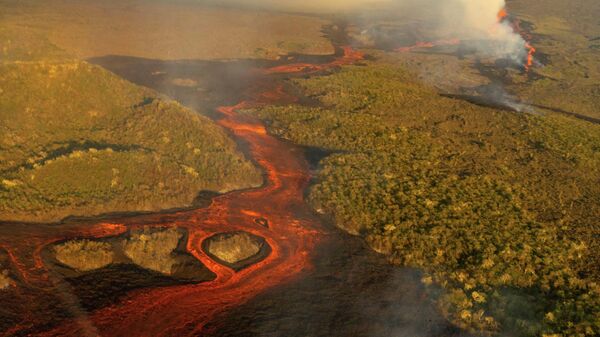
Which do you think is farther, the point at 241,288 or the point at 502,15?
the point at 502,15

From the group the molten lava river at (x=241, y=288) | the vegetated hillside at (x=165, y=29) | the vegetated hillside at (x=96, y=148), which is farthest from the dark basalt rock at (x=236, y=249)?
the vegetated hillside at (x=165, y=29)

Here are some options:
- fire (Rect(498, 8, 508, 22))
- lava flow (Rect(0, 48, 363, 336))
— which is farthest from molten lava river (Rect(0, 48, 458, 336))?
fire (Rect(498, 8, 508, 22))

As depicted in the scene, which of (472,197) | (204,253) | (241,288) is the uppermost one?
(472,197)

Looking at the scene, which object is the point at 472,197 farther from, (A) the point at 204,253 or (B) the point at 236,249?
(A) the point at 204,253

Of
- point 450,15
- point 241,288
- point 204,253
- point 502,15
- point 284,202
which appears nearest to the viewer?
point 241,288

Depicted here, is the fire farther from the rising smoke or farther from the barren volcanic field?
the barren volcanic field

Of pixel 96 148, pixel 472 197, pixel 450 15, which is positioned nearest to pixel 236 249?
pixel 96 148
